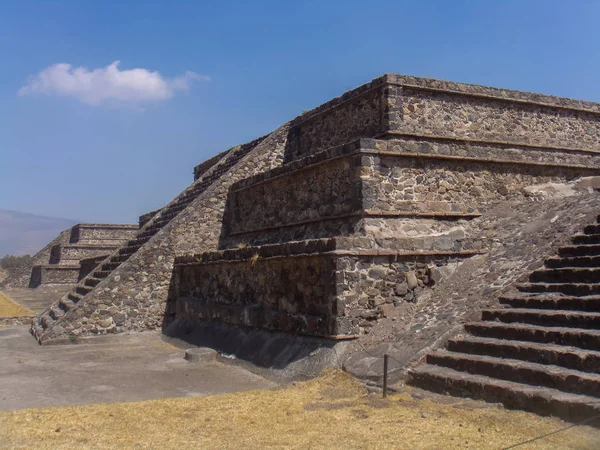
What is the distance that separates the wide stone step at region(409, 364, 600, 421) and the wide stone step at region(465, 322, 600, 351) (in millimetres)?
716

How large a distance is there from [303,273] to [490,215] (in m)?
3.76

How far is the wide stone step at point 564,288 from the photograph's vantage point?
700 cm

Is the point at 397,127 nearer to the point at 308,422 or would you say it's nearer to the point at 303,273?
the point at 303,273

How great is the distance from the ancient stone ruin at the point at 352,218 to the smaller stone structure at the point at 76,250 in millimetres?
14397

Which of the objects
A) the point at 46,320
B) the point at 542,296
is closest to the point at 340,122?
the point at 542,296

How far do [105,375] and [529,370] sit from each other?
562 centimetres

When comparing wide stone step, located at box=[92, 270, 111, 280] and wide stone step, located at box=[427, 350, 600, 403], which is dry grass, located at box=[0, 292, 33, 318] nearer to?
wide stone step, located at box=[92, 270, 111, 280]

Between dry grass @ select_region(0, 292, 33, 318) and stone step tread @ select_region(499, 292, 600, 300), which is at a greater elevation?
stone step tread @ select_region(499, 292, 600, 300)

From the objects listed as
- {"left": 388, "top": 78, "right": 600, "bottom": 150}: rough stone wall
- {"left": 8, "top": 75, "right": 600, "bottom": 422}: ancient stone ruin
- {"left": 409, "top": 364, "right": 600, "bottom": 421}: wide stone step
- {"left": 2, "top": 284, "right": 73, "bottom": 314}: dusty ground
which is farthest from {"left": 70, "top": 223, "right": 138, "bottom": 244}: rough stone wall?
{"left": 409, "top": 364, "right": 600, "bottom": 421}: wide stone step

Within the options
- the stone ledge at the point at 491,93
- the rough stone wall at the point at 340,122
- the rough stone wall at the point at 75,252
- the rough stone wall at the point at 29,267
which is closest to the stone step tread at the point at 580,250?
the rough stone wall at the point at 340,122

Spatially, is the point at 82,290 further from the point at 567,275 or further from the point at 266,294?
the point at 567,275

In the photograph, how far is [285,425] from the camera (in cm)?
575

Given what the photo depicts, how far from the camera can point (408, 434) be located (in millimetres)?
5230

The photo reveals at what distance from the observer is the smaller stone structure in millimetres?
28344
